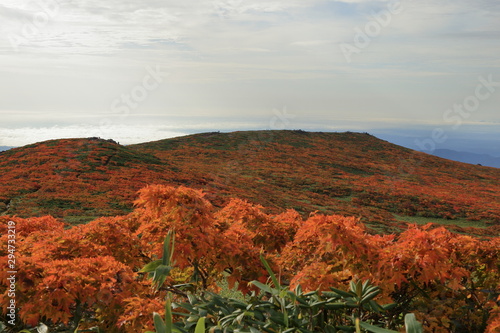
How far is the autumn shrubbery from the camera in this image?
3.85m

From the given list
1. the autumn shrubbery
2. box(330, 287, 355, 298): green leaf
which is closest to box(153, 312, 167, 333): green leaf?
the autumn shrubbery

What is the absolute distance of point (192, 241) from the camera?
16.5 feet

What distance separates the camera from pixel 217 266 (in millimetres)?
5410

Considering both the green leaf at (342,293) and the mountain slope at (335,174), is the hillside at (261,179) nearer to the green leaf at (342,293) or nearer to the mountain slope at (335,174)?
the mountain slope at (335,174)

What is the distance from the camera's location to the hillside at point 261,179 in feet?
73.2

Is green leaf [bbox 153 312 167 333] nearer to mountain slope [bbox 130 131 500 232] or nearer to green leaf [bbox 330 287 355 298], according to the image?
green leaf [bbox 330 287 355 298]

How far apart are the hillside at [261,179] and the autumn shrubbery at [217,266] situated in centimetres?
1331

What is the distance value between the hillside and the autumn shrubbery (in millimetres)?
13306

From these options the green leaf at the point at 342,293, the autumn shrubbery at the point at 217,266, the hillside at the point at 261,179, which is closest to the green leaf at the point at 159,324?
the autumn shrubbery at the point at 217,266

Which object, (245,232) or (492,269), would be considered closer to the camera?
(492,269)

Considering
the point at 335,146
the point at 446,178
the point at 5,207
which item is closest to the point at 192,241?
the point at 5,207

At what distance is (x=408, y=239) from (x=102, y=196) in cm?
1978

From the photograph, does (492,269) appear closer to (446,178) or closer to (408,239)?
(408,239)

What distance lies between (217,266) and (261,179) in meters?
31.2
